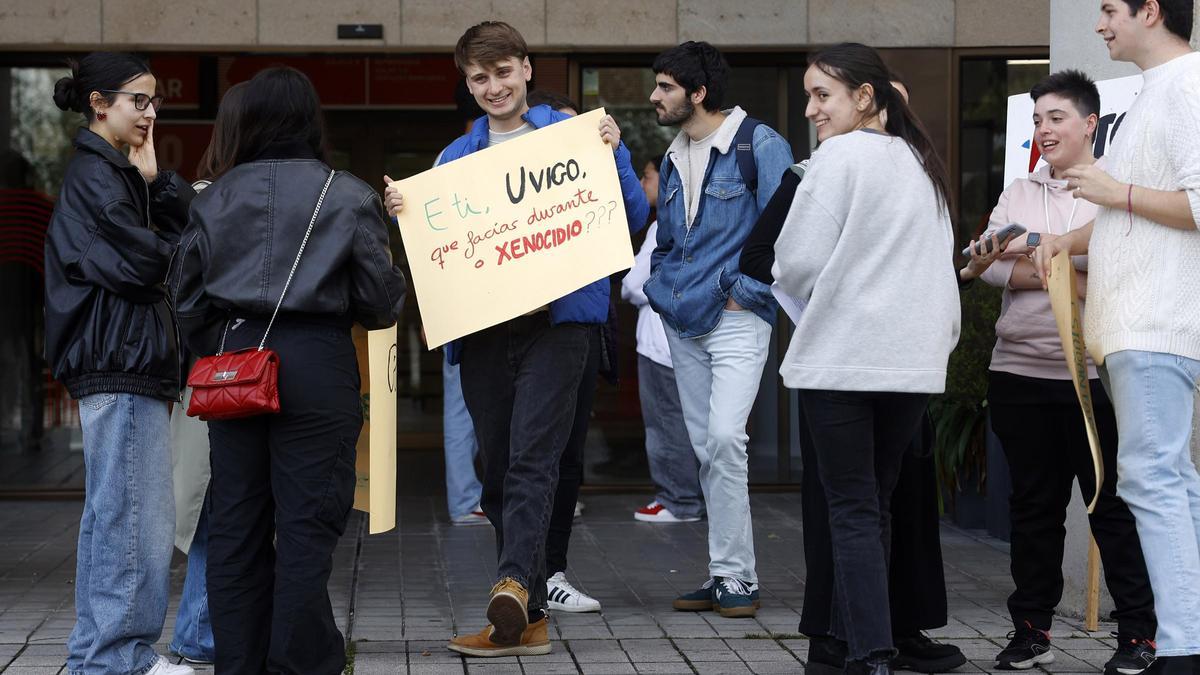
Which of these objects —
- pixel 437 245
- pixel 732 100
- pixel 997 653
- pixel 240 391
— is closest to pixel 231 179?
pixel 240 391

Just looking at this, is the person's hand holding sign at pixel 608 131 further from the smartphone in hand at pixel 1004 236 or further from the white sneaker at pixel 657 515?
the white sneaker at pixel 657 515

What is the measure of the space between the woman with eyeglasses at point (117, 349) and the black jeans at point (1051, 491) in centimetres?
274

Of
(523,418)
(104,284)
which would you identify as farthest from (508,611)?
(104,284)

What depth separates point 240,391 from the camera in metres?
4.06

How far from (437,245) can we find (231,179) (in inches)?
46.7

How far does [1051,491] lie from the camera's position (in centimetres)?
518

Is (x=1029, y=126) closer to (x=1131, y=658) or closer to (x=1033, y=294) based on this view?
(x=1033, y=294)

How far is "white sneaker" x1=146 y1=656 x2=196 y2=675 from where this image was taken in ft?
15.8

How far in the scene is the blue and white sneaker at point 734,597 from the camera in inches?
231

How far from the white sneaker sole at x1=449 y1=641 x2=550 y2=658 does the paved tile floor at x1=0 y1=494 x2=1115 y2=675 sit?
0.09 feet

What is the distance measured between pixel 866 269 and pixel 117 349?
7.27 feet

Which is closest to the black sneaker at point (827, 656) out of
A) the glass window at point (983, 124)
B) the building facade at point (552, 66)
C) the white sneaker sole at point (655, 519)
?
the white sneaker sole at point (655, 519)

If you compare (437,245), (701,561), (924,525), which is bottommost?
(701,561)

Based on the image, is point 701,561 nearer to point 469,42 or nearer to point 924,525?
point 924,525
